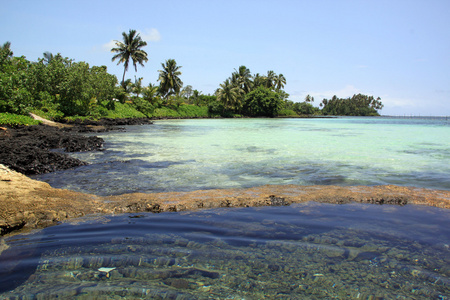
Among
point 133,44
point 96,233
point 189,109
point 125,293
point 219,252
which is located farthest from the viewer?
point 189,109

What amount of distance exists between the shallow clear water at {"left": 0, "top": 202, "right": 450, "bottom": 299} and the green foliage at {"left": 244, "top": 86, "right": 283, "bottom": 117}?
7044 cm

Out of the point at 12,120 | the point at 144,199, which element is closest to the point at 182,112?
the point at 12,120

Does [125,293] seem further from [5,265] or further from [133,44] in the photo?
[133,44]

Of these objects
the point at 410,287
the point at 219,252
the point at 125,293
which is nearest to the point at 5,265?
the point at 125,293

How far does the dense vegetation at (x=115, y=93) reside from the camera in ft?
84.5

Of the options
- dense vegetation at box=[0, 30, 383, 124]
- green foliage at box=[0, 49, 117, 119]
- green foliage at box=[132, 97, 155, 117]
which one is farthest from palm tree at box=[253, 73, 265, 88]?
green foliage at box=[0, 49, 117, 119]

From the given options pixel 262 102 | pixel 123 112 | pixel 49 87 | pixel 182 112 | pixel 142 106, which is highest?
pixel 262 102

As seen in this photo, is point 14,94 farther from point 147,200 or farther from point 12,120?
point 147,200

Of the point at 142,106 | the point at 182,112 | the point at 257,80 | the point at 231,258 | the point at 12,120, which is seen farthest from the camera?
the point at 257,80

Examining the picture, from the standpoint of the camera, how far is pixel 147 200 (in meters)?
4.92

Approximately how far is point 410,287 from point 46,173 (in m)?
8.21

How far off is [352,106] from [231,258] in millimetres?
154066

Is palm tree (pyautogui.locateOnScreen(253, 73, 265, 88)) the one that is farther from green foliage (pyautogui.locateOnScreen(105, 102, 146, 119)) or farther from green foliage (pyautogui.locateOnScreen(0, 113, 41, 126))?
green foliage (pyautogui.locateOnScreen(0, 113, 41, 126))

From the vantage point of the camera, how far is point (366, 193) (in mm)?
5625
